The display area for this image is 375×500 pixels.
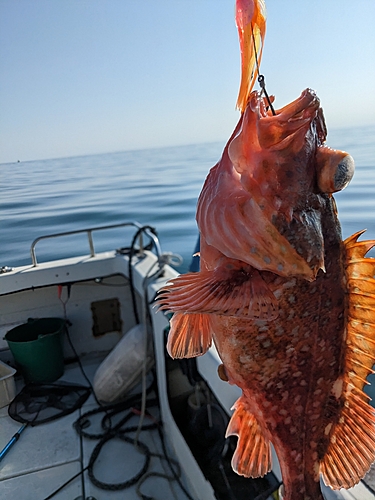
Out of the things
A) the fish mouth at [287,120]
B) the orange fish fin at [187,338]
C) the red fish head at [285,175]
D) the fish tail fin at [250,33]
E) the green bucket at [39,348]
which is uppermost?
the fish tail fin at [250,33]

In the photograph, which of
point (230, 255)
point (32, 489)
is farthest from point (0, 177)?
point (230, 255)

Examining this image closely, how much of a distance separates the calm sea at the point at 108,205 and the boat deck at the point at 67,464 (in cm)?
180

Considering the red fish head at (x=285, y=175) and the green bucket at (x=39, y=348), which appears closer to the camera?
the red fish head at (x=285, y=175)

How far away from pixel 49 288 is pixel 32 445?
161cm

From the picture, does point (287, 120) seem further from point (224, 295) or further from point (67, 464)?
point (67, 464)

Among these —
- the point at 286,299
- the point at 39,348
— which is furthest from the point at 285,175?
the point at 39,348

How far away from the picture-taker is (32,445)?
3.45m

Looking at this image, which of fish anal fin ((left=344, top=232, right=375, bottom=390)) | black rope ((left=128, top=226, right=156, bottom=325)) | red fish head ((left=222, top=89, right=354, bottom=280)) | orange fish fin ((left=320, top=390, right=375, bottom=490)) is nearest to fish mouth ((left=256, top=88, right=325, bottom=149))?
red fish head ((left=222, top=89, right=354, bottom=280))

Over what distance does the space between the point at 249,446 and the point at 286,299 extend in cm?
57

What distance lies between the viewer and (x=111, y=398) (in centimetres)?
391

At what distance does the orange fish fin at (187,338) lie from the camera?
4.20ft

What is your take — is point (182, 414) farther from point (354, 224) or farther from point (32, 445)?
point (354, 224)

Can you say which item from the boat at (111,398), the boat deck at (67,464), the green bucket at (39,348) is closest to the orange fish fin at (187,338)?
the boat at (111,398)

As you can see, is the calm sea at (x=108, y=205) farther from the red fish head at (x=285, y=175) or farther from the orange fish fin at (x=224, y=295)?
the orange fish fin at (x=224, y=295)
